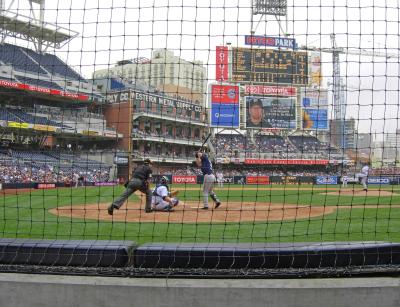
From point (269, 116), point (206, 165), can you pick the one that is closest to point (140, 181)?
point (206, 165)

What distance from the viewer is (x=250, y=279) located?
13.2 ft

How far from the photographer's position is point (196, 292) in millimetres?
3801

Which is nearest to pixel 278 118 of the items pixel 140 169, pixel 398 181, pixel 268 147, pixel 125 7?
pixel 268 147

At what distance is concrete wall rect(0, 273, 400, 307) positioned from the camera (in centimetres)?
375

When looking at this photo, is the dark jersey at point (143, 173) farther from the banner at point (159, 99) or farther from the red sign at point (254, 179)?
the red sign at point (254, 179)

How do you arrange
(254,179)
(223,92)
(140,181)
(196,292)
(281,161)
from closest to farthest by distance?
1. (196,292)
2. (140,181)
3. (223,92)
4. (254,179)
5. (281,161)

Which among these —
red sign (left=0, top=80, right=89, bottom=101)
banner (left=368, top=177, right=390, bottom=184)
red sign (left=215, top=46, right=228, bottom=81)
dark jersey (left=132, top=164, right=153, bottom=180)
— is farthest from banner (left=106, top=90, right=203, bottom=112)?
banner (left=368, top=177, right=390, bottom=184)

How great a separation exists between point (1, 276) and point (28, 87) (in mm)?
36201

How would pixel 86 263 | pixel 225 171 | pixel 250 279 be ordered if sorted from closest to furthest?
pixel 250 279, pixel 86 263, pixel 225 171

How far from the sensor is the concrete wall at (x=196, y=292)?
3754 mm

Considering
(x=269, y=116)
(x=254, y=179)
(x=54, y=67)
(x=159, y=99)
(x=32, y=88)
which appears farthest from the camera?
(x=269, y=116)

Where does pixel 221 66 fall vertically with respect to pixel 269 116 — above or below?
below

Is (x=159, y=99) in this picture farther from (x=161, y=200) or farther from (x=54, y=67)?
(x=54, y=67)

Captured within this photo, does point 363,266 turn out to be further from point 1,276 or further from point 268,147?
point 268,147
